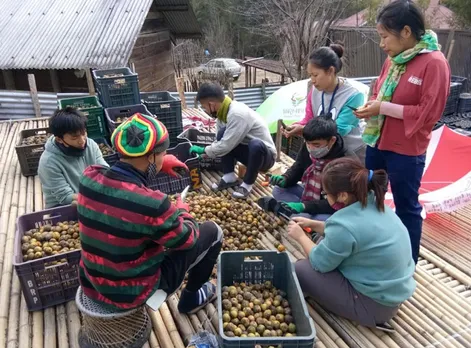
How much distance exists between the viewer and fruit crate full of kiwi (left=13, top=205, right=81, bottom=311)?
2.31 m

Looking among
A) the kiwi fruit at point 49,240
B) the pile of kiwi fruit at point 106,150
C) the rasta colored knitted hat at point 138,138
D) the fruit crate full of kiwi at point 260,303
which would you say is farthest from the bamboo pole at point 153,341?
the pile of kiwi fruit at point 106,150

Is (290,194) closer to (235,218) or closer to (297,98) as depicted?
(235,218)

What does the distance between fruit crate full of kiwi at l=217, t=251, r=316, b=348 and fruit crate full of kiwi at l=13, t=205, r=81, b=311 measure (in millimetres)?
948

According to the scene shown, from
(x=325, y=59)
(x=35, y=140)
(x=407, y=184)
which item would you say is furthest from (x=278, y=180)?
(x=35, y=140)

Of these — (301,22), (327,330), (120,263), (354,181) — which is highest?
(301,22)

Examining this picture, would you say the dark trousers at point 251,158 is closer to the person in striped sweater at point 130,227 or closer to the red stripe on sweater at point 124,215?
the person in striped sweater at point 130,227

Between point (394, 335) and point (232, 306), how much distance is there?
995 millimetres

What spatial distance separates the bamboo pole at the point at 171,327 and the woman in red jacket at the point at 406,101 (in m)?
1.64

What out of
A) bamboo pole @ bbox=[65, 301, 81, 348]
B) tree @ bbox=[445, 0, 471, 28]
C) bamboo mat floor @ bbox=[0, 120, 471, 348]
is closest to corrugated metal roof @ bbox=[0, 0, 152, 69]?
bamboo mat floor @ bbox=[0, 120, 471, 348]

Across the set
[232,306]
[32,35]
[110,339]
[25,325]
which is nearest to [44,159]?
[25,325]

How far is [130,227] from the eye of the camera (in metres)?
1.71

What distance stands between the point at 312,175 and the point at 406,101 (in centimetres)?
104

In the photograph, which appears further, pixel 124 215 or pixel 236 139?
pixel 236 139

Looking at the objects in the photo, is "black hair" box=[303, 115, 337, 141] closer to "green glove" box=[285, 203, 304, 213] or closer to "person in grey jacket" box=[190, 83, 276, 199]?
"green glove" box=[285, 203, 304, 213]
